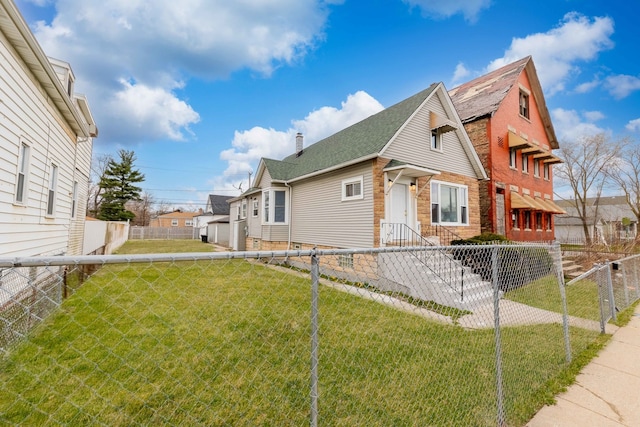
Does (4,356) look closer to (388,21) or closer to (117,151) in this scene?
(388,21)

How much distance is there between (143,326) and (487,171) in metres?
Answer: 15.4

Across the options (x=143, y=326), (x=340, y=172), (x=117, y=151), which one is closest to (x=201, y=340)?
(x=143, y=326)

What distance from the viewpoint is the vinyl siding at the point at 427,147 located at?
10125 mm

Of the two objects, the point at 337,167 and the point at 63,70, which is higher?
the point at 63,70

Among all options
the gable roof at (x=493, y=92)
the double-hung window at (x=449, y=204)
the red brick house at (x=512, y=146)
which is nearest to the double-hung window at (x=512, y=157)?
the red brick house at (x=512, y=146)

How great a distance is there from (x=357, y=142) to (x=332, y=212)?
2.98 meters

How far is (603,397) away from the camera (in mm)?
3062

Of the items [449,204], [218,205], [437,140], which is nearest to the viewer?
[437,140]

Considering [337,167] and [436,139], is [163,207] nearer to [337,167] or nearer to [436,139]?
[337,167]

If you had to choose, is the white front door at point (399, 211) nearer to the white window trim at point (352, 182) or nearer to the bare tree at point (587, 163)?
the white window trim at point (352, 182)

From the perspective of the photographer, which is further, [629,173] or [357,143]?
[629,173]

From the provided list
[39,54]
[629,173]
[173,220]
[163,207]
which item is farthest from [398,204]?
[163,207]

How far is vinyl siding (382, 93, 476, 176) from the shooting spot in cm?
1012

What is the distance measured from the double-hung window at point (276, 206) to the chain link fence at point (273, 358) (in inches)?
308
